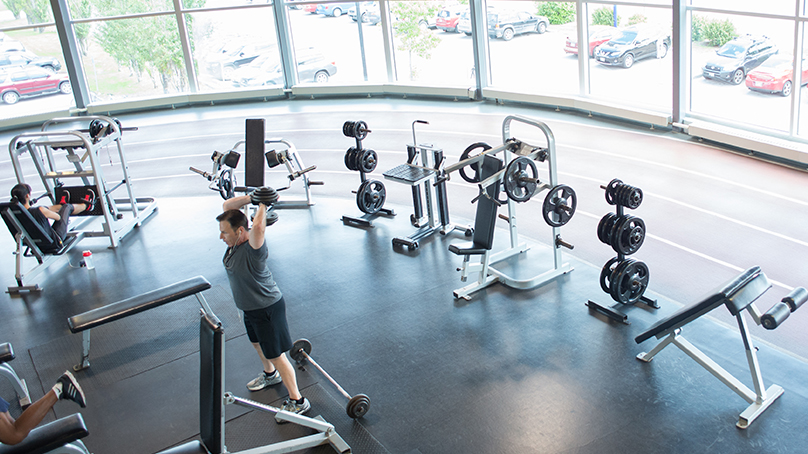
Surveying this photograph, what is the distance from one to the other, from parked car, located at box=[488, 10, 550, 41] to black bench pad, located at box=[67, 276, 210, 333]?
8647mm

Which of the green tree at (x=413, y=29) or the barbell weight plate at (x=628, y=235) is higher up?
the green tree at (x=413, y=29)

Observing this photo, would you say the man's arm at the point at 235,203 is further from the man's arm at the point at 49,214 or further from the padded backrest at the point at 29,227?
the man's arm at the point at 49,214

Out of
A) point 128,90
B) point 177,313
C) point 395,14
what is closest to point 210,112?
point 128,90

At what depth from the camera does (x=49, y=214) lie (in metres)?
6.86

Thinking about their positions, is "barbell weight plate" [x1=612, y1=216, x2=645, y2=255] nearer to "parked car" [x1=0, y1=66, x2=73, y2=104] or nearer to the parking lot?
the parking lot

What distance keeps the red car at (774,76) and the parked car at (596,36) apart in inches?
95.4

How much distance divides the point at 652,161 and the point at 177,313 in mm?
6532

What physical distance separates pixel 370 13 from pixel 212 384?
11.5m

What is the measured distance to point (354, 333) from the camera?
5.63 metres

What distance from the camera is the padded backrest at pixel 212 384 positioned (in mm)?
3264

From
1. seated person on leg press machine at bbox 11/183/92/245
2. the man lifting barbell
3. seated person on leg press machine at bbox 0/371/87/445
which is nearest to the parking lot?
seated person on leg press machine at bbox 11/183/92/245

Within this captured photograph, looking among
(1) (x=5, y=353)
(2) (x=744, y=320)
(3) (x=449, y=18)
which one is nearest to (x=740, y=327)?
(2) (x=744, y=320)

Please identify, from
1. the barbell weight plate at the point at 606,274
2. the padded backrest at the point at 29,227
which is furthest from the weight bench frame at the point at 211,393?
the padded backrest at the point at 29,227

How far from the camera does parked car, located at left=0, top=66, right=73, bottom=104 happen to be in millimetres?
14344
